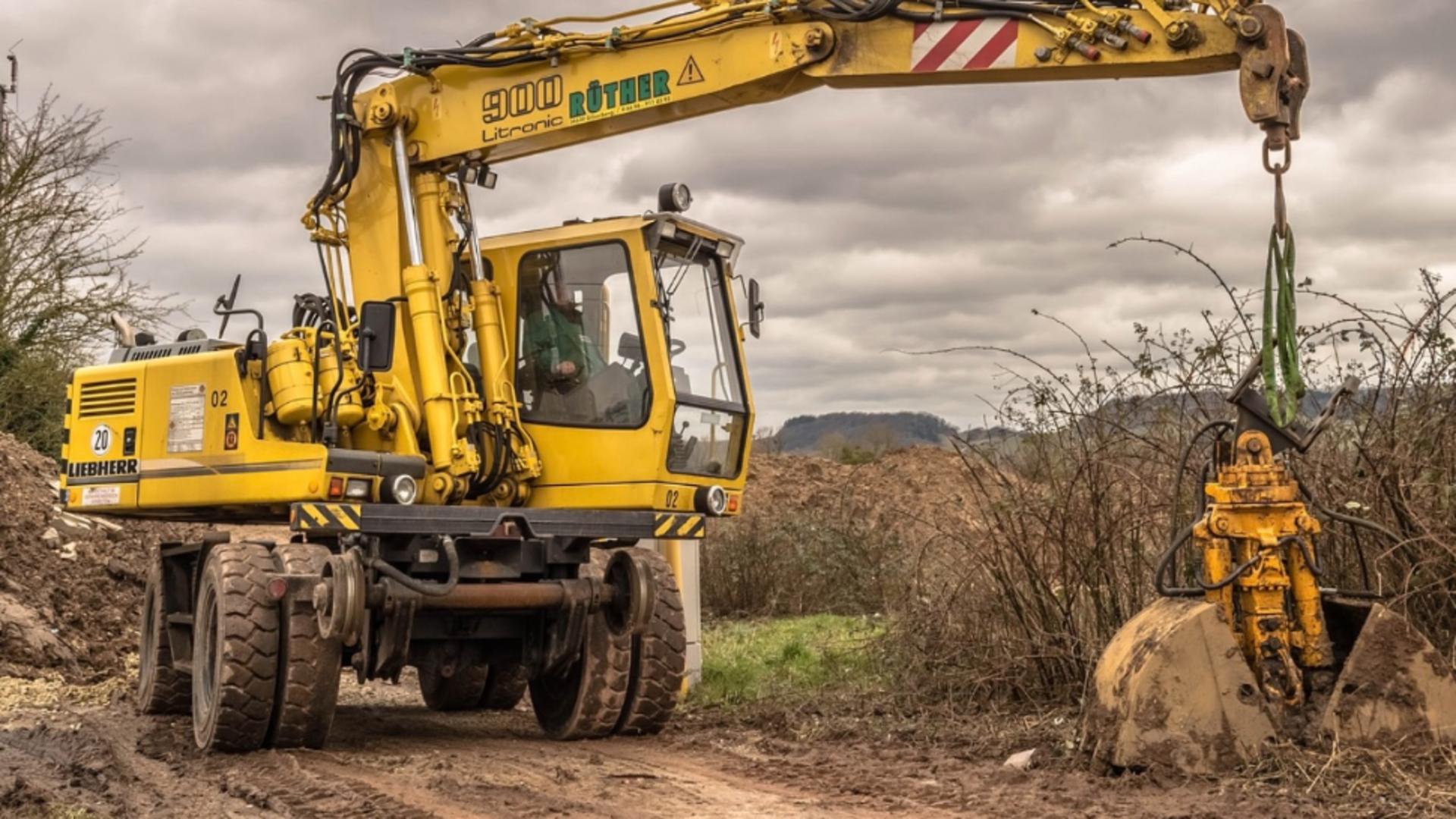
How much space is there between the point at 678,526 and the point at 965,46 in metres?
3.13

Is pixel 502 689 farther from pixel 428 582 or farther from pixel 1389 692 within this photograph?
pixel 1389 692

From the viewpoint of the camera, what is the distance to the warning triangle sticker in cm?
873

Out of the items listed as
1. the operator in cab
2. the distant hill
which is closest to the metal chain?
the operator in cab

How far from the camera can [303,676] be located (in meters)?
8.17

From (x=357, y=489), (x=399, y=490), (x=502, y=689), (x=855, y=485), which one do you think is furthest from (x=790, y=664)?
(x=855, y=485)

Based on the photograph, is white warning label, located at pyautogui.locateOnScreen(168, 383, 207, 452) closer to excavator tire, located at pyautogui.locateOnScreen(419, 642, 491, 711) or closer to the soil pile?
excavator tire, located at pyautogui.locateOnScreen(419, 642, 491, 711)

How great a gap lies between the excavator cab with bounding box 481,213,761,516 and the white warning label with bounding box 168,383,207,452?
6.12 feet

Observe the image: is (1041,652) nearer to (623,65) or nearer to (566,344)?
(566,344)

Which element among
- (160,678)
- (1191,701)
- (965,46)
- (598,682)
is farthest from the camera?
(160,678)

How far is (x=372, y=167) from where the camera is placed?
32.1 ft

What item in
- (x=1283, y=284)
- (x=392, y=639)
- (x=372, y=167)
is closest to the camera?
(x=1283, y=284)

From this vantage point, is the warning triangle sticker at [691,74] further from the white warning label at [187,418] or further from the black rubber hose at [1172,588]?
the black rubber hose at [1172,588]

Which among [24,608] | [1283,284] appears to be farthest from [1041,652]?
[24,608]

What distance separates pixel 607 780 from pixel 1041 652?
268cm
